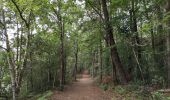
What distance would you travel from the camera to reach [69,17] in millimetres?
17625

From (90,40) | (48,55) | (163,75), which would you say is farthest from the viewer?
(90,40)

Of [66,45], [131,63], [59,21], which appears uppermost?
[59,21]

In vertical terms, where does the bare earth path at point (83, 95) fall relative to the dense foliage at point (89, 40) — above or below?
below

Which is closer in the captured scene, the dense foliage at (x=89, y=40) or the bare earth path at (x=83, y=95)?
the dense foliage at (x=89, y=40)

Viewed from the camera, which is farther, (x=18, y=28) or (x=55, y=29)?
(x=55, y=29)

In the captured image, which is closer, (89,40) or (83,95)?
(83,95)

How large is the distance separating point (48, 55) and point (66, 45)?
174 inches

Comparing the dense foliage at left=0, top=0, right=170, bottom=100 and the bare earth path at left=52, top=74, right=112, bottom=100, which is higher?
the dense foliage at left=0, top=0, right=170, bottom=100

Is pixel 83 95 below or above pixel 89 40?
below

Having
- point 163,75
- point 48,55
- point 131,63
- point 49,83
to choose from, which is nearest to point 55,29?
point 48,55

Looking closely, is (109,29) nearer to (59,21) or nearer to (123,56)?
(123,56)

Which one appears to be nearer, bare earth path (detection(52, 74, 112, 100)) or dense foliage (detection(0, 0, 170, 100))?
dense foliage (detection(0, 0, 170, 100))

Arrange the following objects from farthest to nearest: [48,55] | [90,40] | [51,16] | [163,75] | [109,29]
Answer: [90,40]
[48,55]
[51,16]
[109,29]
[163,75]

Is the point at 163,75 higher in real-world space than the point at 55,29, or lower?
lower
